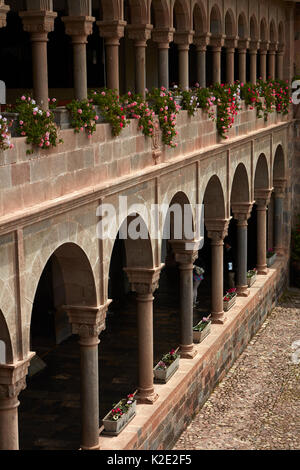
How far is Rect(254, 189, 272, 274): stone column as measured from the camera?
24.9m

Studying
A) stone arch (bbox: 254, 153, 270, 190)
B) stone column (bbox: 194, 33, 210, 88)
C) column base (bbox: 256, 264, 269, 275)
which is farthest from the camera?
column base (bbox: 256, 264, 269, 275)

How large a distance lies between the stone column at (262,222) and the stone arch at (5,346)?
15234 millimetres

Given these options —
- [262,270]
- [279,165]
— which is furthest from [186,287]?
[279,165]

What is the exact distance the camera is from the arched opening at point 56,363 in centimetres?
1288

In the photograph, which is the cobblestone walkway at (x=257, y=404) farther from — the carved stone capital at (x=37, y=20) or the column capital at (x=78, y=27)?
the carved stone capital at (x=37, y=20)

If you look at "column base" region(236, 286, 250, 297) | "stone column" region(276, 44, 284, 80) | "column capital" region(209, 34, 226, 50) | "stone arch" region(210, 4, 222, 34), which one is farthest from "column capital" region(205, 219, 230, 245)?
"stone column" region(276, 44, 284, 80)

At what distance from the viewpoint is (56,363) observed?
1902 cm

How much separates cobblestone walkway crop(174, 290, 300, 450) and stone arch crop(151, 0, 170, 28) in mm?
7512

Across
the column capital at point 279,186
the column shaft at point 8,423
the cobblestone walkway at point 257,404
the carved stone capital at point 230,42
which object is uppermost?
the carved stone capital at point 230,42

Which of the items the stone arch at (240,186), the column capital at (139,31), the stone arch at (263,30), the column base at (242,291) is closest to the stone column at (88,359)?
the column capital at (139,31)

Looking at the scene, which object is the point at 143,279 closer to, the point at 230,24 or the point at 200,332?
the point at 200,332

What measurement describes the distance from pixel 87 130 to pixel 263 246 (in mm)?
13956

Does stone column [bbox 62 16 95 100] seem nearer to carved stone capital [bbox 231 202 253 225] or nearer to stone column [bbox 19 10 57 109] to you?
stone column [bbox 19 10 57 109]

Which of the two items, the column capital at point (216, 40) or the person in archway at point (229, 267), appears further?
the person in archway at point (229, 267)
